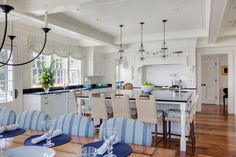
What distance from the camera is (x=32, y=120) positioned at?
7.63 ft

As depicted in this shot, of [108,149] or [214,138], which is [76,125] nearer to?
[108,149]

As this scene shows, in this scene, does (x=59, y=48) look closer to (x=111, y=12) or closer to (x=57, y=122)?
(x=111, y=12)

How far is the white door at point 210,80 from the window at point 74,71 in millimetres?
5697

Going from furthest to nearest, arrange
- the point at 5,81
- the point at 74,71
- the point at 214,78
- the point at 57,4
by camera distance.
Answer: the point at 214,78, the point at 74,71, the point at 5,81, the point at 57,4

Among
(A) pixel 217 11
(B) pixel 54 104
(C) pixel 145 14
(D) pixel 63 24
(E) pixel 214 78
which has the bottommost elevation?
(B) pixel 54 104

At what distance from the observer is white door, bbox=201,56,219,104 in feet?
30.3

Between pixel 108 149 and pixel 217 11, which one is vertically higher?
pixel 217 11

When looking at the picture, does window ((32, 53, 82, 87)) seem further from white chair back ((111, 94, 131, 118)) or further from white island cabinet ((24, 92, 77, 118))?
white chair back ((111, 94, 131, 118))

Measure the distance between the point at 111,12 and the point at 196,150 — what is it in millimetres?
3284

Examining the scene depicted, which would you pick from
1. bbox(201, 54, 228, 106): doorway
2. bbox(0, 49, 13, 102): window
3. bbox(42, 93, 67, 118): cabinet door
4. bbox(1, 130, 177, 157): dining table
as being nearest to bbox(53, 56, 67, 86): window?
bbox(42, 93, 67, 118): cabinet door

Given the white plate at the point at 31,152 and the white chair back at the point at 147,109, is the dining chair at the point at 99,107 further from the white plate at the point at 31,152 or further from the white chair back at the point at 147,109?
the white plate at the point at 31,152

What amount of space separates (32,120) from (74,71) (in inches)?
203

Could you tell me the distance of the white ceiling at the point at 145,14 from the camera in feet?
12.9

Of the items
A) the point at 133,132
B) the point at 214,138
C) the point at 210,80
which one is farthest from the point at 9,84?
the point at 210,80
